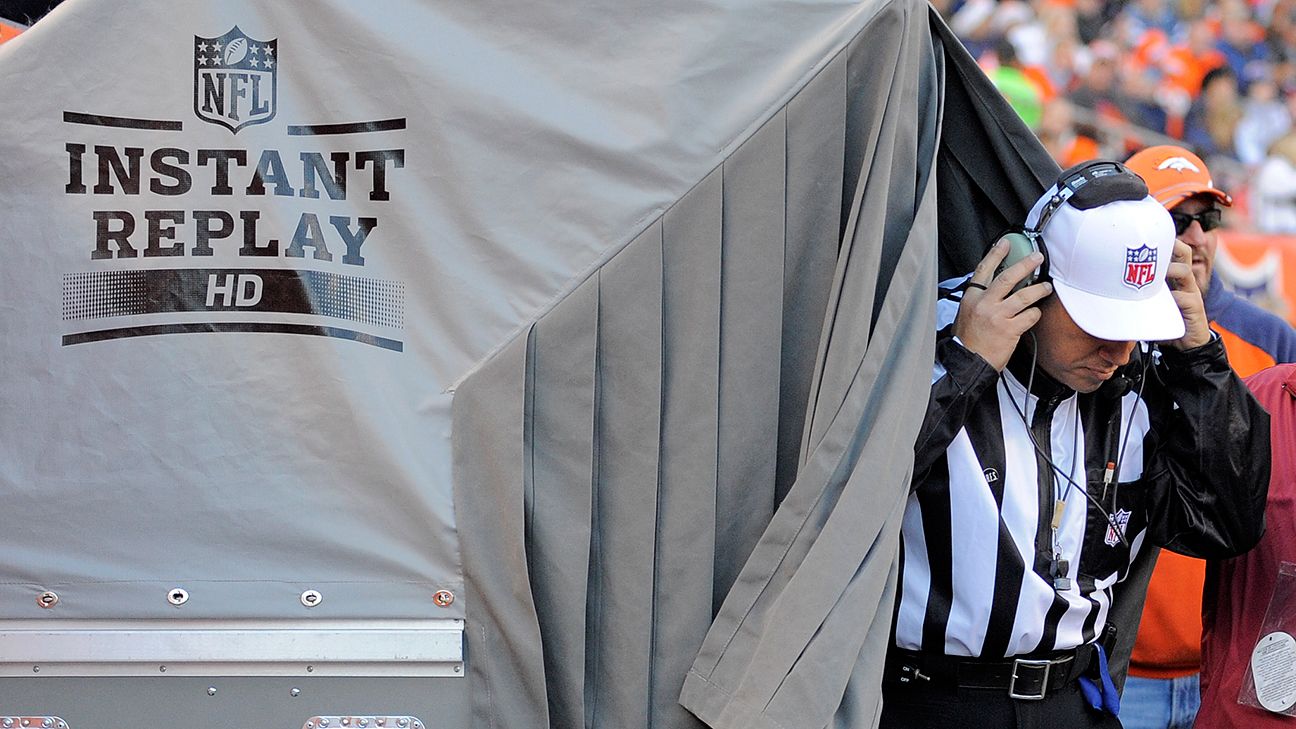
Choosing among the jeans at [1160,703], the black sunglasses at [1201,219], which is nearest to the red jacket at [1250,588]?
the jeans at [1160,703]

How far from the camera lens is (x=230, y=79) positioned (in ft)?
6.31

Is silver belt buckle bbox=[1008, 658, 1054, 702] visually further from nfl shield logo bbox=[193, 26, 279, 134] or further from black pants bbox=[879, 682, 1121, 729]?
nfl shield logo bbox=[193, 26, 279, 134]

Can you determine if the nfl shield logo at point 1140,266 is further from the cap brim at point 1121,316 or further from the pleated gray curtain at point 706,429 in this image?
the pleated gray curtain at point 706,429

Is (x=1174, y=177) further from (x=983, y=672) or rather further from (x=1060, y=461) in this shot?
(x=983, y=672)

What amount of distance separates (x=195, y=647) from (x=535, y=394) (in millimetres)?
634

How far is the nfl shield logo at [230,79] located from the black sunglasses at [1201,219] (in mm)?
2406

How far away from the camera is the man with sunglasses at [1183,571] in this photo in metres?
3.14

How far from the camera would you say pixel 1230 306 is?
3494mm

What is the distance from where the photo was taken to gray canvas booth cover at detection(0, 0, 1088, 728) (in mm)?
1917

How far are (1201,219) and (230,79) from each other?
8.30 ft

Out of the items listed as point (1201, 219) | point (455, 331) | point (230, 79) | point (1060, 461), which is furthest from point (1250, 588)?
point (230, 79)

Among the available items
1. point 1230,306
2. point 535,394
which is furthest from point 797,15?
point 1230,306

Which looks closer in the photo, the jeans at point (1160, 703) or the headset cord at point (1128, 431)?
the headset cord at point (1128, 431)

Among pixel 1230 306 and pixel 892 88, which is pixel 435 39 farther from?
pixel 1230 306
